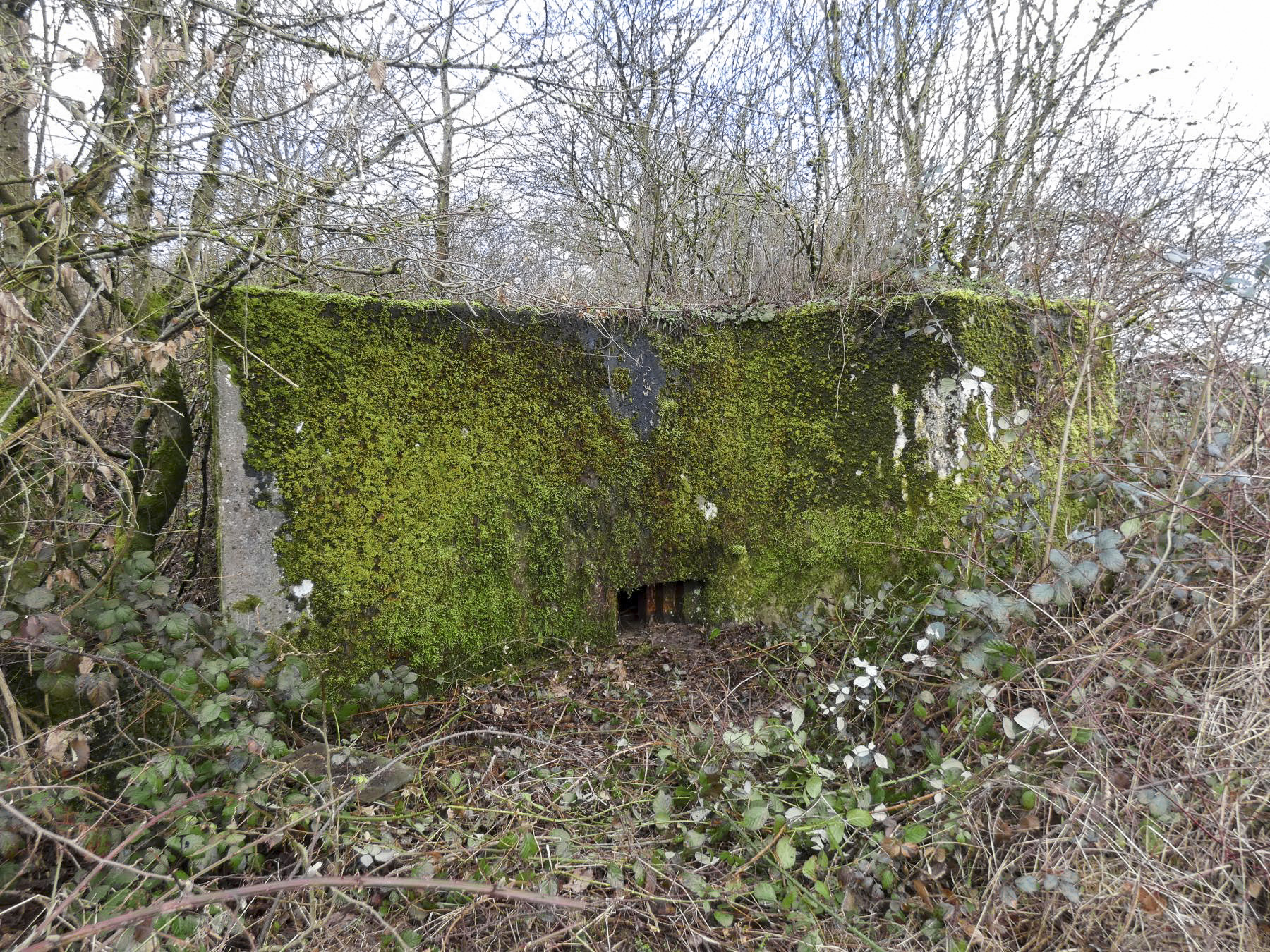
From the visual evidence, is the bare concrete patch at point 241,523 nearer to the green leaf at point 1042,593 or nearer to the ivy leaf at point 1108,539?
the green leaf at point 1042,593

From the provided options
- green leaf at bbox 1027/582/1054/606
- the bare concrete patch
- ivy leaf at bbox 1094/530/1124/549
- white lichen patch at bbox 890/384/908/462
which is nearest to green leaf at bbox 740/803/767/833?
green leaf at bbox 1027/582/1054/606

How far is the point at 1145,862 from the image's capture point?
1.59 m

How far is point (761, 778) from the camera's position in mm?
2211

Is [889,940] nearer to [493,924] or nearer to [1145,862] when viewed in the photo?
[1145,862]

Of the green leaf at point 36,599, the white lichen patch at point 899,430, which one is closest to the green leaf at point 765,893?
the white lichen patch at point 899,430

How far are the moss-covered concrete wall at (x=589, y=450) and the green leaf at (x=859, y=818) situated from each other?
1278 mm

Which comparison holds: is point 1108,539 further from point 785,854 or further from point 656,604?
point 656,604

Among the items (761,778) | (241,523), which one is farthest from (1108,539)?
(241,523)

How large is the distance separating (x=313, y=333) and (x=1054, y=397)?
125 inches

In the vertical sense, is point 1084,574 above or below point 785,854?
above

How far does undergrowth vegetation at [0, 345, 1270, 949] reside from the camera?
164 cm

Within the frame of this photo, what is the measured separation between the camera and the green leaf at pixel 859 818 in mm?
1781

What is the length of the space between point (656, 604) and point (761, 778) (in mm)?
1257

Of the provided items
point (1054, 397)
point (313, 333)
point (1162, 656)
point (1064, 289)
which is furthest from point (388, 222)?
point (1064, 289)
